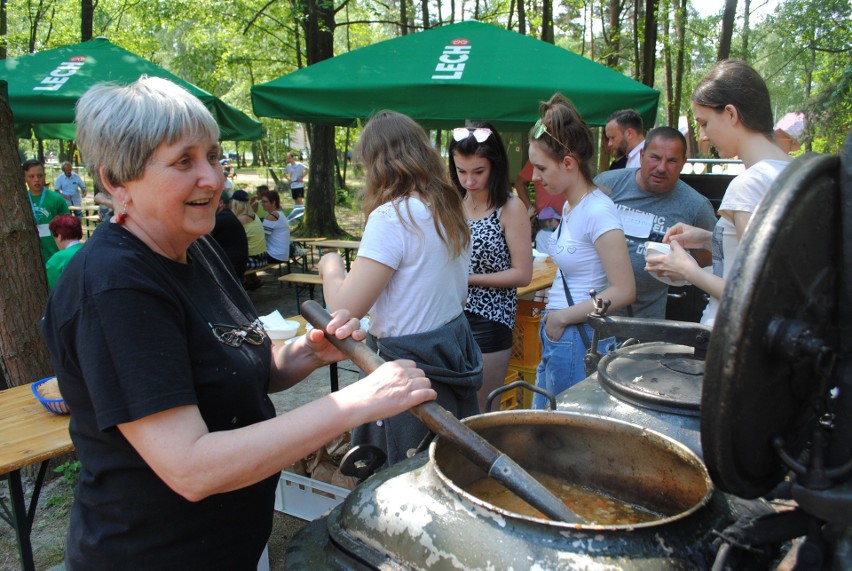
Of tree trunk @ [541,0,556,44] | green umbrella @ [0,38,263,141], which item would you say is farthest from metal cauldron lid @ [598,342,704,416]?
tree trunk @ [541,0,556,44]

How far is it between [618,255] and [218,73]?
1975cm

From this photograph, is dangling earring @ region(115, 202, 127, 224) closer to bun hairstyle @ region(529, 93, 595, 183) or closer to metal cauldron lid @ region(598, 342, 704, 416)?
metal cauldron lid @ region(598, 342, 704, 416)

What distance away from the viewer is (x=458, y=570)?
3.70 feet

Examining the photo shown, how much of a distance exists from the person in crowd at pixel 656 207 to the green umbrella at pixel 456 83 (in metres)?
1.91

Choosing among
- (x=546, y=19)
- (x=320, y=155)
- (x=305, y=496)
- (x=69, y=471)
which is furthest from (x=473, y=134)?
(x=546, y=19)

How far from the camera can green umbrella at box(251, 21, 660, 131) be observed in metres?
5.62

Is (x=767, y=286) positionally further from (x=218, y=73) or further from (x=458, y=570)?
(x=218, y=73)

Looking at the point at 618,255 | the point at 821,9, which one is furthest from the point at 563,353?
the point at 821,9

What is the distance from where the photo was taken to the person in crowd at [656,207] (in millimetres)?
3670

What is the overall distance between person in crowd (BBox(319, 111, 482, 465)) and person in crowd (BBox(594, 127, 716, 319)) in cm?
150

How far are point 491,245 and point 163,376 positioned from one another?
236 centimetres

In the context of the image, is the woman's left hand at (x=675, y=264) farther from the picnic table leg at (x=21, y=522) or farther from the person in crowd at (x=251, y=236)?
the person in crowd at (x=251, y=236)

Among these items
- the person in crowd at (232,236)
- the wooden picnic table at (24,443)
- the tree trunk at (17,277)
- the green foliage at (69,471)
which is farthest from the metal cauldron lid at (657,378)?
the person in crowd at (232,236)

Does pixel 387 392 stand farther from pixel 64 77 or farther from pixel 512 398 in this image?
pixel 64 77
